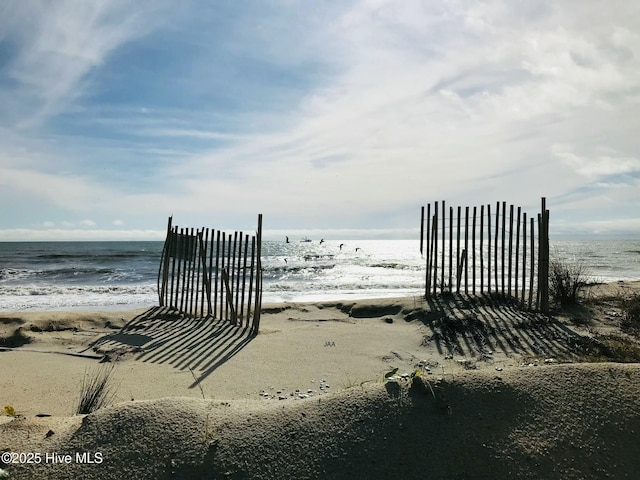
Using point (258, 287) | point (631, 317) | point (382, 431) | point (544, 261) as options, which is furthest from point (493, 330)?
point (382, 431)

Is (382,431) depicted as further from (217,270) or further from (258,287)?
(217,270)

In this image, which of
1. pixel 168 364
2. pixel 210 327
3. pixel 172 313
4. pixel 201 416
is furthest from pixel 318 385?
pixel 172 313

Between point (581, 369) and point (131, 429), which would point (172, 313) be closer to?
point (131, 429)

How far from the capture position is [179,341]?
6656mm

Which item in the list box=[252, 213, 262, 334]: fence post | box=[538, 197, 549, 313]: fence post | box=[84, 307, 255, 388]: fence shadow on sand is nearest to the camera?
box=[84, 307, 255, 388]: fence shadow on sand

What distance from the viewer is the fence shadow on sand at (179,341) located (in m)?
5.75

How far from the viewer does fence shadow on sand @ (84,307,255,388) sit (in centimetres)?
575

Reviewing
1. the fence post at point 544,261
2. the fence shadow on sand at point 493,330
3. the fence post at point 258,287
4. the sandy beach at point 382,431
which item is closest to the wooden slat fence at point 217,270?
the fence post at point 258,287

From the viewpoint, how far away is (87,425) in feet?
8.23

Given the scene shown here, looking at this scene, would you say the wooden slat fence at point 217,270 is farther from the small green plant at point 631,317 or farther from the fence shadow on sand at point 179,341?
the small green plant at point 631,317

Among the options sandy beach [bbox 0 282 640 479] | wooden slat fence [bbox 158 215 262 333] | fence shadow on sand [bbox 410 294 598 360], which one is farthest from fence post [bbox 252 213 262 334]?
A: sandy beach [bbox 0 282 640 479]

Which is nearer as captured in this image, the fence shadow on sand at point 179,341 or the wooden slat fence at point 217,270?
the fence shadow on sand at point 179,341

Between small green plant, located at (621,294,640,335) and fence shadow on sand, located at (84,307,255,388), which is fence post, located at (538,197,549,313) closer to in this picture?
small green plant, located at (621,294,640,335)

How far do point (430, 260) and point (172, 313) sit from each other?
4965mm
